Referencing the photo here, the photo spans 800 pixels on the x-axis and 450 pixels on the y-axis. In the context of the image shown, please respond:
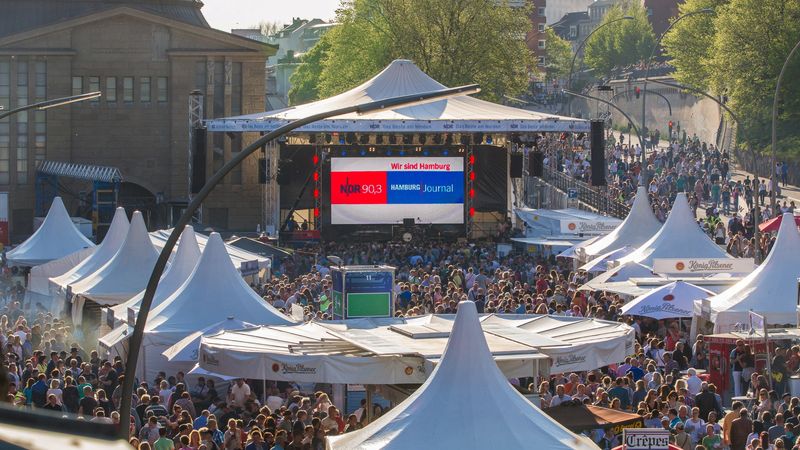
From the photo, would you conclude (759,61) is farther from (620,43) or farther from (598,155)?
(620,43)

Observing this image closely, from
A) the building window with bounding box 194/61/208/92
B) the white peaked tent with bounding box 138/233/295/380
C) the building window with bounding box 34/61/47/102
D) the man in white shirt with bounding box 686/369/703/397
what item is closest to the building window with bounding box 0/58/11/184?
the building window with bounding box 34/61/47/102

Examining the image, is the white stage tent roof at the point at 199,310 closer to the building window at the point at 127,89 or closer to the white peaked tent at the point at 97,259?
the white peaked tent at the point at 97,259

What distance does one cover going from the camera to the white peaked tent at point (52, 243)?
111 feet

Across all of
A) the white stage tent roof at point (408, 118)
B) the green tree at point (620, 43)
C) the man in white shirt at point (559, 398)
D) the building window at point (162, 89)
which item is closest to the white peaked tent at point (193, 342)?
the man in white shirt at point (559, 398)

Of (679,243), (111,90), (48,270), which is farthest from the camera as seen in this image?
(111,90)

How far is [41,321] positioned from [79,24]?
3745 cm

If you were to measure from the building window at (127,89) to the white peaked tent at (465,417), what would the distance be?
51.0 metres

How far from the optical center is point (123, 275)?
25.8 metres

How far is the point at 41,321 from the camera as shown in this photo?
25094 mm

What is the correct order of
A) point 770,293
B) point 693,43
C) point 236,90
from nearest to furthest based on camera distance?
point 770,293
point 236,90
point 693,43

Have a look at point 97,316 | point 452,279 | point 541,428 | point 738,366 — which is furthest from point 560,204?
point 541,428

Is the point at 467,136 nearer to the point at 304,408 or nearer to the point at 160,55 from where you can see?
the point at 160,55

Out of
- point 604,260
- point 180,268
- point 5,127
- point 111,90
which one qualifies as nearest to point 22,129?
point 5,127

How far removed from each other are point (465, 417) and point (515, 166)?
32694 millimetres
